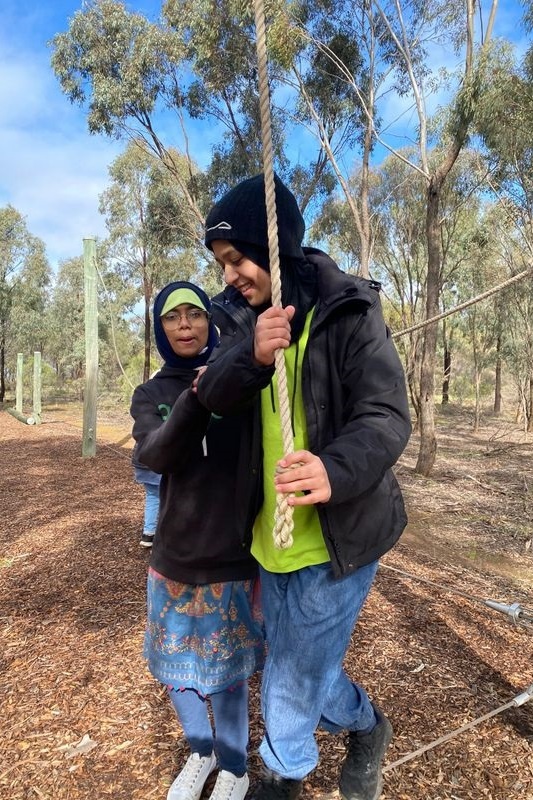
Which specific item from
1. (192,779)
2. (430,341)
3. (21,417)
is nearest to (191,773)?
(192,779)

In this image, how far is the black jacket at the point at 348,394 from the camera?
111 cm

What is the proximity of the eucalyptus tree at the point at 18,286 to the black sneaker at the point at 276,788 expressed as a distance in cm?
2102

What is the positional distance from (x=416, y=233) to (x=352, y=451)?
57.2ft

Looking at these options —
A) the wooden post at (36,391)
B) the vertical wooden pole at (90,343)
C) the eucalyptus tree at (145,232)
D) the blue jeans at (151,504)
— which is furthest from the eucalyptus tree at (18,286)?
the blue jeans at (151,504)

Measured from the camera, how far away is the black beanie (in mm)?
1217

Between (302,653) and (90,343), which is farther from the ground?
(90,343)

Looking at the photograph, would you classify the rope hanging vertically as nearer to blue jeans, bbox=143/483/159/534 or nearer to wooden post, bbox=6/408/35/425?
blue jeans, bbox=143/483/159/534

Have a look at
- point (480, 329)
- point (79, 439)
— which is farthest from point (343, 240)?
point (79, 439)

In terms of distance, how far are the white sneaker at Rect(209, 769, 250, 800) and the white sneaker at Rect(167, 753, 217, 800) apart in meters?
0.07

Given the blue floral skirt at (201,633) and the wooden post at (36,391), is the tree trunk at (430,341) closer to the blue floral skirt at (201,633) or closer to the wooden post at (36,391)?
the blue floral skirt at (201,633)

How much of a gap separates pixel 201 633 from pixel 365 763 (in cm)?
57

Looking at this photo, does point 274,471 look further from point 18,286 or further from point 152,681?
point 18,286

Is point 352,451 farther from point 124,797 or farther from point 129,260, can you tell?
point 129,260

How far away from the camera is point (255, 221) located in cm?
122
